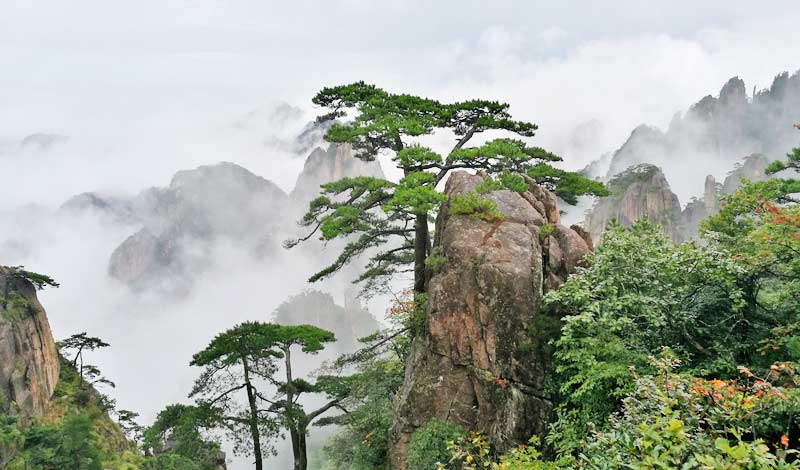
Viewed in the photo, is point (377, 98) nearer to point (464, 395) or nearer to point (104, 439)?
point (464, 395)

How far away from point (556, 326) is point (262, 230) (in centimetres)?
15698

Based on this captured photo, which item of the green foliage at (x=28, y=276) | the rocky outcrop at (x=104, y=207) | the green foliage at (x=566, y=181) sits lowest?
the green foliage at (x=566, y=181)

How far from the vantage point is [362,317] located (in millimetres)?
115000

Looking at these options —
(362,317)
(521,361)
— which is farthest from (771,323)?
(362,317)

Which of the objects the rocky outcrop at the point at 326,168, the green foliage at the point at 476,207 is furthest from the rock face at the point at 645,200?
the rocky outcrop at the point at 326,168

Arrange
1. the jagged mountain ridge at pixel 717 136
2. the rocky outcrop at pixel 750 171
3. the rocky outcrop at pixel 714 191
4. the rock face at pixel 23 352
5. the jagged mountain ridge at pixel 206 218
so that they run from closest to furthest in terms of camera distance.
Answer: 1. the rock face at pixel 23 352
2. the rocky outcrop at pixel 714 191
3. the rocky outcrop at pixel 750 171
4. the jagged mountain ridge at pixel 717 136
5. the jagged mountain ridge at pixel 206 218

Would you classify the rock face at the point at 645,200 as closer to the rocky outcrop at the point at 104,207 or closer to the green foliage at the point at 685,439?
the green foliage at the point at 685,439

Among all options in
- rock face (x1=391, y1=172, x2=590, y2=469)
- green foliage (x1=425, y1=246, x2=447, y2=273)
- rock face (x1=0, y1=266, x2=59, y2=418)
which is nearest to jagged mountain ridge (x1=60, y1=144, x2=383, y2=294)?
rock face (x1=0, y1=266, x2=59, y2=418)

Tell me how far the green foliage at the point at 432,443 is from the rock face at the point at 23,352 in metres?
23.7

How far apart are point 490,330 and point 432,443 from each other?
2.80 meters

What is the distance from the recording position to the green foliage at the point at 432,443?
407 inches

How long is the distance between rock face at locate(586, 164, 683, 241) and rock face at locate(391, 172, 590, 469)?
195 feet

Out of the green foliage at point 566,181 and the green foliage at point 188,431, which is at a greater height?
the green foliage at point 566,181

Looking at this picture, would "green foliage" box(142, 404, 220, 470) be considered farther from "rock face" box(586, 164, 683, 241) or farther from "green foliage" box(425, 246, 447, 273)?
"rock face" box(586, 164, 683, 241)
